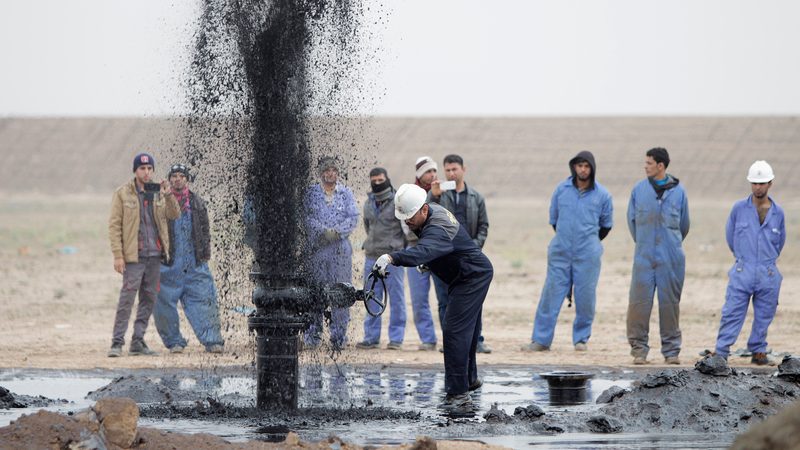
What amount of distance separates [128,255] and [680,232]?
640 cm

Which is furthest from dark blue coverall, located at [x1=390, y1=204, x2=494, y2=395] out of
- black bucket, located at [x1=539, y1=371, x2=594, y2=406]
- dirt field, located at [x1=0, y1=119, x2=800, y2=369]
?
dirt field, located at [x1=0, y1=119, x2=800, y2=369]

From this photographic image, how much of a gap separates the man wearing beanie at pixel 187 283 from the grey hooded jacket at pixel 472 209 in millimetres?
2883

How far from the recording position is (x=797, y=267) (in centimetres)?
3055

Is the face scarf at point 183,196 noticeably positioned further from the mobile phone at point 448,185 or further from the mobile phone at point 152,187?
the mobile phone at point 448,185

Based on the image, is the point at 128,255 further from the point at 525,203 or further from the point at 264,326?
the point at 525,203

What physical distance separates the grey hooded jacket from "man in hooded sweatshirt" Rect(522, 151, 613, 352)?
1002 mm

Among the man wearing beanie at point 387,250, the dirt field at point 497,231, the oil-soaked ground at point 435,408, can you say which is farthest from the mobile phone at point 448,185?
the oil-soaked ground at point 435,408

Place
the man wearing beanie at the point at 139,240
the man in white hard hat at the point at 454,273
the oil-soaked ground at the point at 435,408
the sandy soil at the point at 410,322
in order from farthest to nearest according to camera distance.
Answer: the man wearing beanie at the point at 139,240 → the sandy soil at the point at 410,322 → the man in white hard hat at the point at 454,273 → the oil-soaked ground at the point at 435,408

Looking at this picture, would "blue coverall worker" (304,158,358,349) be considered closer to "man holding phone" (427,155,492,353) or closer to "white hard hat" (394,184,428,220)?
"man holding phone" (427,155,492,353)

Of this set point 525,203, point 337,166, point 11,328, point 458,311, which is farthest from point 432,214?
point 525,203

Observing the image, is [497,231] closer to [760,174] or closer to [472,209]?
[472,209]

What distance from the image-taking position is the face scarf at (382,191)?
16.2m

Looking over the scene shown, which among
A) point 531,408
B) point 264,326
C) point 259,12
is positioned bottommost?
point 531,408

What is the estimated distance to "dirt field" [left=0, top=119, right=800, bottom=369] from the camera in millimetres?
17172
